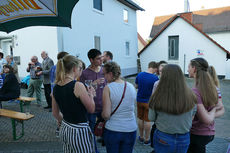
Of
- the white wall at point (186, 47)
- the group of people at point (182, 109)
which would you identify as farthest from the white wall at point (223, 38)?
the group of people at point (182, 109)

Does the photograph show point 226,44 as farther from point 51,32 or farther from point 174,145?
point 174,145

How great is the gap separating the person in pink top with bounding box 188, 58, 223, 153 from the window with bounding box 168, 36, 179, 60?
16.1m

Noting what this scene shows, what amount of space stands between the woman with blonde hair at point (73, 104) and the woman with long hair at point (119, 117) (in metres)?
0.22

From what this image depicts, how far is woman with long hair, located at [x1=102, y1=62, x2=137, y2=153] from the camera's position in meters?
2.28

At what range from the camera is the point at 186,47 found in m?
16.9

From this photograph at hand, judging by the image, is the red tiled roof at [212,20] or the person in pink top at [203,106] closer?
the person in pink top at [203,106]

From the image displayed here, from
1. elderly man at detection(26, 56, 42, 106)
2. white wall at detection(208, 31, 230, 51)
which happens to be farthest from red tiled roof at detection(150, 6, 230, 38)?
elderly man at detection(26, 56, 42, 106)

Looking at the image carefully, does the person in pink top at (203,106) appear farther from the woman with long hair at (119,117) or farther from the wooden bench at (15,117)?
the wooden bench at (15,117)

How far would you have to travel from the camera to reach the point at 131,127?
2338 millimetres

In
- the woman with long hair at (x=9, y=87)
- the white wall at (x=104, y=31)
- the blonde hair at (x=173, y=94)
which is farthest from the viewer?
the white wall at (x=104, y=31)

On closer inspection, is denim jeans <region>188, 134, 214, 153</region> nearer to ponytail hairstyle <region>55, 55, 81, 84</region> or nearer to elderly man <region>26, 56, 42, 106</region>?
ponytail hairstyle <region>55, 55, 81, 84</region>

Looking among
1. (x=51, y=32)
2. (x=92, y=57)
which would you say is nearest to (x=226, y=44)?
(x=51, y=32)

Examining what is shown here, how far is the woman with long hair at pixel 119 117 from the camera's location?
2281mm

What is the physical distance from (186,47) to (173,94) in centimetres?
1638
